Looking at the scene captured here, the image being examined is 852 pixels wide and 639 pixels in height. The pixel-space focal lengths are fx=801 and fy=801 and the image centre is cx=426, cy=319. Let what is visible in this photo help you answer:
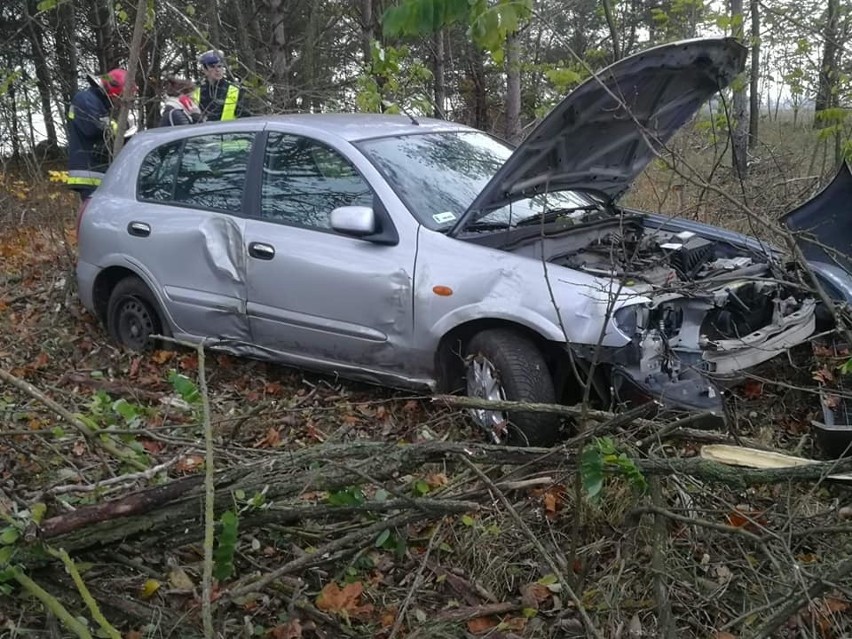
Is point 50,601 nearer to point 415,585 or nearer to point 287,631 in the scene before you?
point 287,631

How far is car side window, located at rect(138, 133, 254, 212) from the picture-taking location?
489 cm

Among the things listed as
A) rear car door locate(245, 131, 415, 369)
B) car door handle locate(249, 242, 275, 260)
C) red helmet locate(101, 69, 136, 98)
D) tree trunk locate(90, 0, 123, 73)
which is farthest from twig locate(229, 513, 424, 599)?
tree trunk locate(90, 0, 123, 73)

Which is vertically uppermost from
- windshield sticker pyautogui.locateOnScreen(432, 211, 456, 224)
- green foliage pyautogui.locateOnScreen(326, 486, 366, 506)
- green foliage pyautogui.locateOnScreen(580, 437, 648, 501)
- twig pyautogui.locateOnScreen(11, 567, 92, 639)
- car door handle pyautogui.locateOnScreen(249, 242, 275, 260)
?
windshield sticker pyautogui.locateOnScreen(432, 211, 456, 224)

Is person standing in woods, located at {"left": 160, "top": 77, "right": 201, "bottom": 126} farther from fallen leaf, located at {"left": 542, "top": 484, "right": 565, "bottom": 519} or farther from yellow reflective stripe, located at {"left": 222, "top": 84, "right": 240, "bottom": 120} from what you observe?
fallen leaf, located at {"left": 542, "top": 484, "right": 565, "bottom": 519}

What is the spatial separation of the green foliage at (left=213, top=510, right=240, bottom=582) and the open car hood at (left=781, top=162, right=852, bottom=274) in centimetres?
345

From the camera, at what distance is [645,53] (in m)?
3.68

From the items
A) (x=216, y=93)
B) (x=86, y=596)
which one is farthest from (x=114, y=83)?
(x=86, y=596)

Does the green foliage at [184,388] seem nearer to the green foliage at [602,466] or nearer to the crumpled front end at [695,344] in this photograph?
the green foliage at [602,466]

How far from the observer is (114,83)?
23.0ft

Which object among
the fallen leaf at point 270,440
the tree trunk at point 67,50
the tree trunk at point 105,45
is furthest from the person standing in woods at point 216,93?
the tree trunk at point 105,45

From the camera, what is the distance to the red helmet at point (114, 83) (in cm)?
698

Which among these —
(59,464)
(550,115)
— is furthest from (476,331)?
(59,464)

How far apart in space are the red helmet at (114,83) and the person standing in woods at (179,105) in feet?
1.28

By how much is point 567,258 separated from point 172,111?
434 cm
